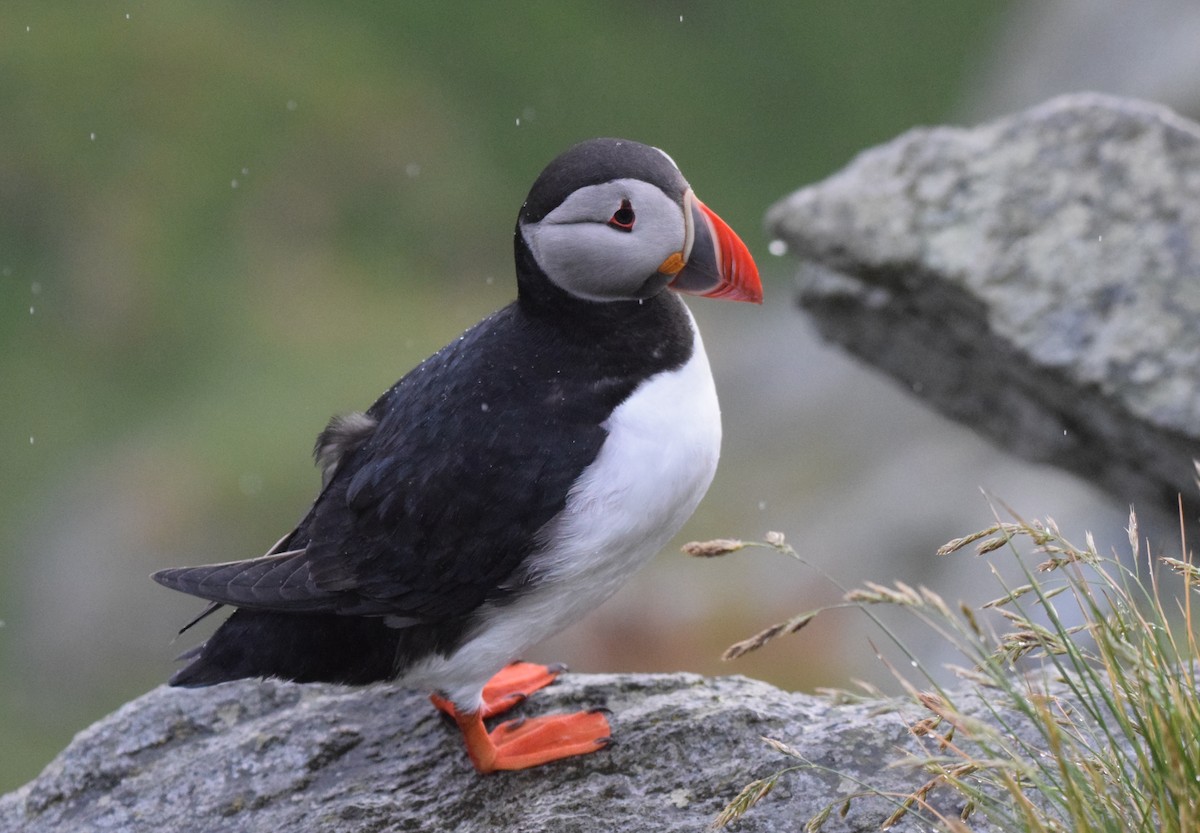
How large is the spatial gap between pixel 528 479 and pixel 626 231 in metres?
0.72

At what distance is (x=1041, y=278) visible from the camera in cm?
535

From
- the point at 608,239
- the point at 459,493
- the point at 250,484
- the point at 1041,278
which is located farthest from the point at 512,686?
the point at 250,484

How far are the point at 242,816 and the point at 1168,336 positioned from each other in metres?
3.60

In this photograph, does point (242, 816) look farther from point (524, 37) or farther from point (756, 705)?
point (524, 37)

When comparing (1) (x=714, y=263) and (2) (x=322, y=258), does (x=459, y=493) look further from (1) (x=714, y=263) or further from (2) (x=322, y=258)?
(2) (x=322, y=258)

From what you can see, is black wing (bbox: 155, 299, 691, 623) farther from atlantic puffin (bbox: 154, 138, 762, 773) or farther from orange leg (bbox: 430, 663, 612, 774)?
orange leg (bbox: 430, 663, 612, 774)

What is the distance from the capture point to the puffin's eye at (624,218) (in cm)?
368

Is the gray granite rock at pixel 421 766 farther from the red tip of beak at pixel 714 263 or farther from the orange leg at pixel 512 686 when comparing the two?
the red tip of beak at pixel 714 263

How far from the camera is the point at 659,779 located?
3.87 m

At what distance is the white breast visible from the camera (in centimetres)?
373

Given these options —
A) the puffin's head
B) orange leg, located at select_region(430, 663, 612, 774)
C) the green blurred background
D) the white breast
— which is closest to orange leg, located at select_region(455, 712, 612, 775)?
orange leg, located at select_region(430, 663, 612, 774)

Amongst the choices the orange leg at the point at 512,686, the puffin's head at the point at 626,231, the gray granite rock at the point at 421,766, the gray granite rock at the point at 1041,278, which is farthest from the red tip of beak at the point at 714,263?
the gray granite rock at the point at 1041,278

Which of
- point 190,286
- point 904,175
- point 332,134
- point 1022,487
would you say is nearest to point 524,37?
point 332,134

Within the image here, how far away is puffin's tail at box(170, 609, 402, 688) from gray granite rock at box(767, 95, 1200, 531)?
2.75 m
